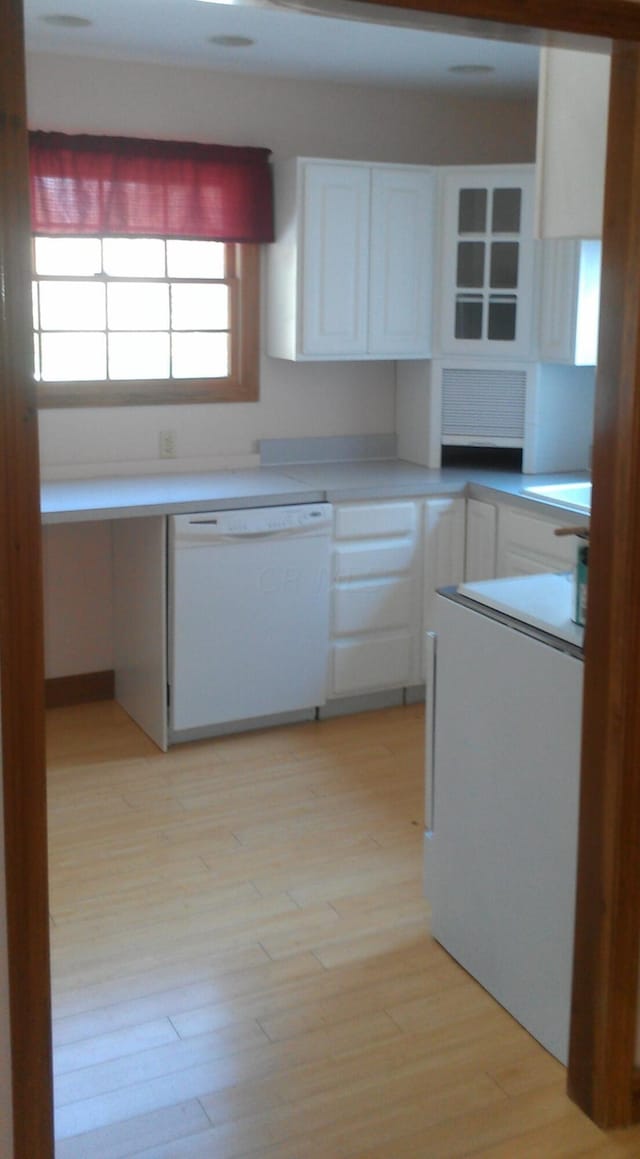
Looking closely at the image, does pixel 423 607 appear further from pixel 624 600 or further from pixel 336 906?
pixel 624 600

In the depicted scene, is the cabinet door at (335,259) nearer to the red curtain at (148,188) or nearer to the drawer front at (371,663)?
the red curtain at (148,188)

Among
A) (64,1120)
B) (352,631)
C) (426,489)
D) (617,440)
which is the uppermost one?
(617,440)

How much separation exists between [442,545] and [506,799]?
2.09m

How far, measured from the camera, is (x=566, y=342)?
15.0 feet

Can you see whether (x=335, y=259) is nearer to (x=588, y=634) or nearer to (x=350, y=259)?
(x=350, y=259)

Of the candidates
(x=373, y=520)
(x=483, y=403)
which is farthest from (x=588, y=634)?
(x=483, y=403)

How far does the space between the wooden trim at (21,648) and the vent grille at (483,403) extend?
340cm

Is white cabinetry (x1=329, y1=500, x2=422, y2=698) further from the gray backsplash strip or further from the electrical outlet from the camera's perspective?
the electrical outlet

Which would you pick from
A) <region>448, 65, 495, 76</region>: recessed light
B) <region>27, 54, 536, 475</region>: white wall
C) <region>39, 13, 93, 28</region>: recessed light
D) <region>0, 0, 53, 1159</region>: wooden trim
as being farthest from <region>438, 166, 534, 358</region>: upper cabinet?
<region>0, 0, 53, 1159</region>: wooden trim

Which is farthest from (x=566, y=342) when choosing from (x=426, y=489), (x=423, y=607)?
(x=423, y=607)

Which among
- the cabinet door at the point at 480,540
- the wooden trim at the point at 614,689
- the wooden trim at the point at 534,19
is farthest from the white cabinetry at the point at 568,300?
the wooden trim at the point at 534,19

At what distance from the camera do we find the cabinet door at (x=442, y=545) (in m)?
4.64

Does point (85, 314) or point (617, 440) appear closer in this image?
point (617, 440)

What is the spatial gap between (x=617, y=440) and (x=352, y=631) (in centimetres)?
247
